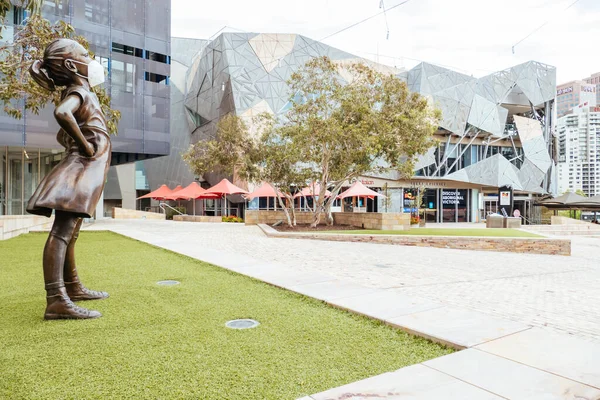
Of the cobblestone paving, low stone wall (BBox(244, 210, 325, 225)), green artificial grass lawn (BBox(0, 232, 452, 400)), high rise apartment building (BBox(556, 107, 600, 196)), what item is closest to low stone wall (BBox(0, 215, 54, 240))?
the cobblestone paving

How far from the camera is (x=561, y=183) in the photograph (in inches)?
4764

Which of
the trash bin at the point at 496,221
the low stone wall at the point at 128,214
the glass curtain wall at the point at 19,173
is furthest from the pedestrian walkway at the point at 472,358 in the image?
the low stone wall at the point at 128,214

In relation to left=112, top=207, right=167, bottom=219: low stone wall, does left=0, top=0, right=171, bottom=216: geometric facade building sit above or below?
above

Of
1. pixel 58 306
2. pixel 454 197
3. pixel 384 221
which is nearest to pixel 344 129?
pixel 384 221

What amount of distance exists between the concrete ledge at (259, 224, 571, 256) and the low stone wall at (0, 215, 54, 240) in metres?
10.8

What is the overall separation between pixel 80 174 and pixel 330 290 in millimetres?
3375

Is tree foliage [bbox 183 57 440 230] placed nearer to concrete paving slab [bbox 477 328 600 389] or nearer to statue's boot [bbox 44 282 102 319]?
concrete paving slab [bbox 477 328 600 389]

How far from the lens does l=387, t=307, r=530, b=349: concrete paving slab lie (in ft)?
12.4

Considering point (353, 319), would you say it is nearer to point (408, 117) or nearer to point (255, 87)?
point (408, 117)

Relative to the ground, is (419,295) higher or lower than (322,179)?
lower

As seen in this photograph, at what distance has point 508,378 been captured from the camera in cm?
297

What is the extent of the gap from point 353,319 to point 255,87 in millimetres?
32835

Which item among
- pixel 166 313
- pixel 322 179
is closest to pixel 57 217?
pixel 166 313

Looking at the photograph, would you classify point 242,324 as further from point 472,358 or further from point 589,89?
point 589,89
